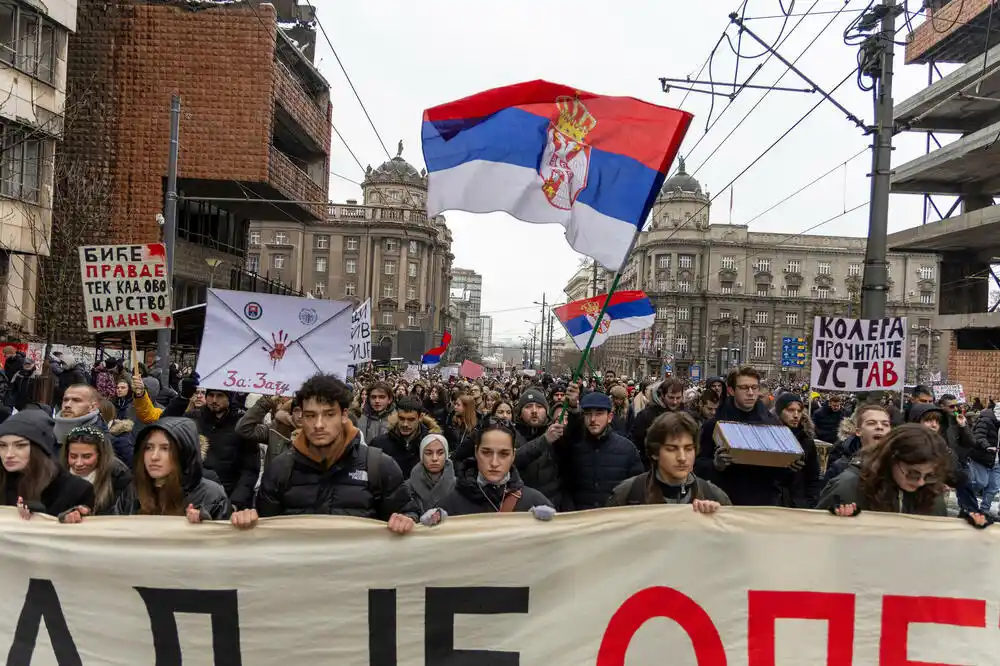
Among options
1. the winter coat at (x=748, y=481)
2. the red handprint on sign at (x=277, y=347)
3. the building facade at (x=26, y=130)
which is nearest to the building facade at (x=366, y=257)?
the building facade at (x=26, y=130)

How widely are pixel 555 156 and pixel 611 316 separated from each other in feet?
29.1

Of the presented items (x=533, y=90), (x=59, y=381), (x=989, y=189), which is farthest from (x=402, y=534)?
(x=989, y=189)

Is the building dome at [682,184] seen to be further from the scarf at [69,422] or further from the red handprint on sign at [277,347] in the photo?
the scarf at [69,422]

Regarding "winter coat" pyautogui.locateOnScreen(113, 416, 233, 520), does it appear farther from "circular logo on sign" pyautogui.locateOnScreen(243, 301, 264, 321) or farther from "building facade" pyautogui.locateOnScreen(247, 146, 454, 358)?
"building facade" pyautogui.locateOnScreen(247, 146, 454, 358)

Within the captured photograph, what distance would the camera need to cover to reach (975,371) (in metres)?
30.1

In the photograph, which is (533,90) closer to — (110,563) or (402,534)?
(402,534)

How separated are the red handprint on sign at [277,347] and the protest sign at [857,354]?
5.12m

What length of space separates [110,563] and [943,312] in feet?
115

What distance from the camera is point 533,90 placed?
572 centimetres

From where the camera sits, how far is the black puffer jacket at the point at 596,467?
18.6 ft

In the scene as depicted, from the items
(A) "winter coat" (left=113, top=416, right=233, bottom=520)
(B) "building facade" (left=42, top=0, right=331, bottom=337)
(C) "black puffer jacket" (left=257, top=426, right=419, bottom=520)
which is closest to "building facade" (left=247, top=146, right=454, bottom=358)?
(B) "building facade" (left=42, top=0, right=331, bottom=337)

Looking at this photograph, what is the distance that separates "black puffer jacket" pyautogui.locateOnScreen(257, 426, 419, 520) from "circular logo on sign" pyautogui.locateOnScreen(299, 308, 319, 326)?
3.90 meters

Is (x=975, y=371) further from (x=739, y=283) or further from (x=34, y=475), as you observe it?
(x=739, y=283)

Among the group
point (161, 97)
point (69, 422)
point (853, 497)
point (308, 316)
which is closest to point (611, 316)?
point (308, 316)
